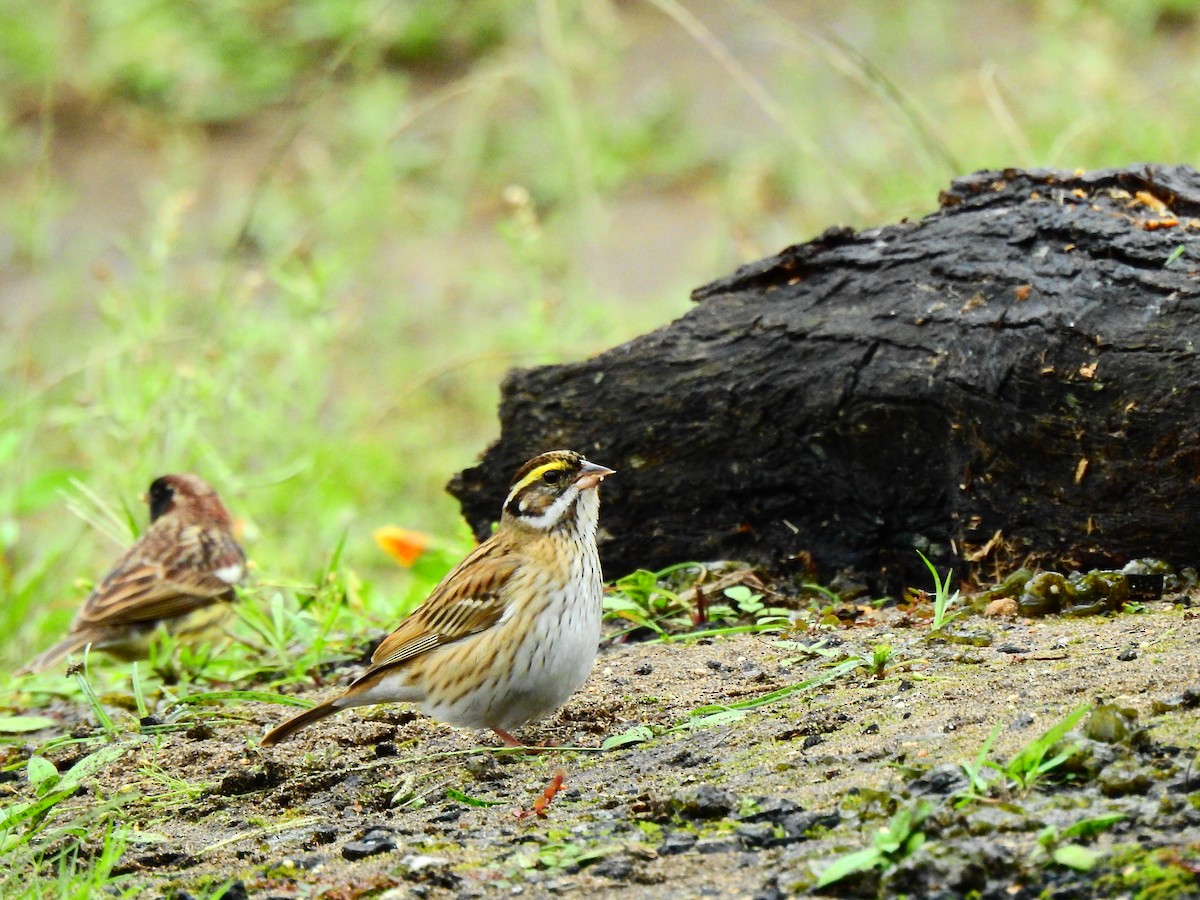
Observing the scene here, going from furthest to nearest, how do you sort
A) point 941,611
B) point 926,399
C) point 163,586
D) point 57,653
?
1. point 163,586
2. point 57,653
3. point 926,399
4. point 941,611

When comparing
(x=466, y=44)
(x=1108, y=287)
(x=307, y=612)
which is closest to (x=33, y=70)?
(x=466, y=44)

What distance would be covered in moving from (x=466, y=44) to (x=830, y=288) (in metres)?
10.6

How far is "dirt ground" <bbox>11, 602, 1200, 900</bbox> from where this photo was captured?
3268mm

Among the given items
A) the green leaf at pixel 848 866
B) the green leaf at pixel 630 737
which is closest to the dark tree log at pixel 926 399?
the green leaf at pixel 630 737

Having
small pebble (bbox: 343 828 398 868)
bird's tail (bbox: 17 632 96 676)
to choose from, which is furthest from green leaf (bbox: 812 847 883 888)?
bird's tail (bbox: 17 632 96 676)

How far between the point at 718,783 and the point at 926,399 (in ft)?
6.05

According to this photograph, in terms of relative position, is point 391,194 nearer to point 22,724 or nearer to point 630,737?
point 22,724

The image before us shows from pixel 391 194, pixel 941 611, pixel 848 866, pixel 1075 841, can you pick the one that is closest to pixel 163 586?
pixel 941 611

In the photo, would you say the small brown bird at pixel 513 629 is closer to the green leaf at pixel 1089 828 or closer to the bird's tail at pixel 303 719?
the bird's tail at pixel 303 719

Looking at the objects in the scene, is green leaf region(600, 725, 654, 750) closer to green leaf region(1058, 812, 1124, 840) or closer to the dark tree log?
the dark tree log

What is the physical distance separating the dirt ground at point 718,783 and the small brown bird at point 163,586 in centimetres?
196

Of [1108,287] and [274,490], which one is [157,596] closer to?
[274,490]

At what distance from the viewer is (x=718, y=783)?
3918 mm

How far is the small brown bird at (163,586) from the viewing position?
7.24m
